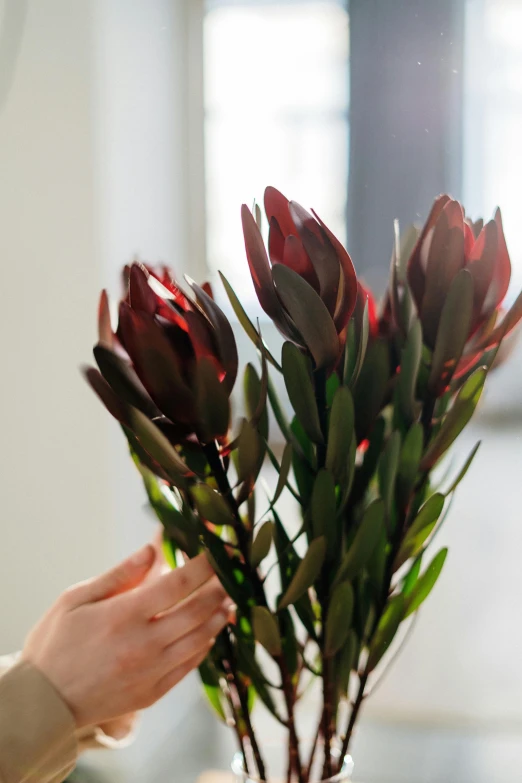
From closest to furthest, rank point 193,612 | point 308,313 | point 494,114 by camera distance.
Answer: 1. point 308,313
2. point 193,612
3. point 494,114

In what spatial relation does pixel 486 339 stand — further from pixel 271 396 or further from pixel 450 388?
pixel 271 396

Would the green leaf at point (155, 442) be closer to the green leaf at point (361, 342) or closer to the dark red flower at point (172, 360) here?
the dark red flower at point (172, 360)

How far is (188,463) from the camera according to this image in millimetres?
521

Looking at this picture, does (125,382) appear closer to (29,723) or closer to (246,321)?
(246,321)

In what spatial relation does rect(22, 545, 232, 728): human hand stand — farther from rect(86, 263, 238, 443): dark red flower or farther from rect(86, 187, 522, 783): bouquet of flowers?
rect(86, 263, 238, 443): dark red flower

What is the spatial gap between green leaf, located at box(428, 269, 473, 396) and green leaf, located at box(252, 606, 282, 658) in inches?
7.3

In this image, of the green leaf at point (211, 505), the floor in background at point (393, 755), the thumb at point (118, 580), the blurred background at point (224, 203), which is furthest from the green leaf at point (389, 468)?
the floor in background at point (393, 755)

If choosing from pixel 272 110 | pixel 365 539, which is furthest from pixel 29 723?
pixel 272 110

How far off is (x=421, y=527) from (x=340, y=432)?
0.09 m

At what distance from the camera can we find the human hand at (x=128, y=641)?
0.55 m

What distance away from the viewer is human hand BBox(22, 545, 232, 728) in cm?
55

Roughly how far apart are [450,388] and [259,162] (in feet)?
1.61

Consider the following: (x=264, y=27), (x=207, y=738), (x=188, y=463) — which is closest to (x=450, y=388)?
(x=188, y=463)

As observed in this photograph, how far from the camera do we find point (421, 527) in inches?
19.6
